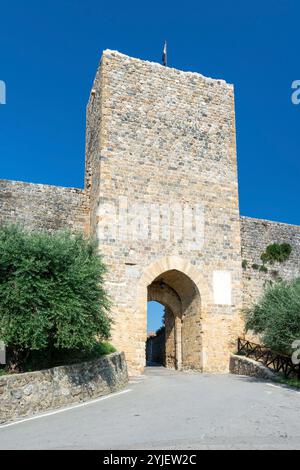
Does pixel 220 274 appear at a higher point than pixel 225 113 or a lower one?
lower

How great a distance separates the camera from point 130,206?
15.2m

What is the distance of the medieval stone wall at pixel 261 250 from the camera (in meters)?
18.2

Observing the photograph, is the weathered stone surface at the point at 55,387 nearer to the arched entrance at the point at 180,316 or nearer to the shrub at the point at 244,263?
the arched entrance at the point at 180,316

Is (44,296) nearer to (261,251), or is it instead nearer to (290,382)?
(290,382)

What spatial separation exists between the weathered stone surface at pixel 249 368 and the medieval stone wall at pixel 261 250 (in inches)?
119

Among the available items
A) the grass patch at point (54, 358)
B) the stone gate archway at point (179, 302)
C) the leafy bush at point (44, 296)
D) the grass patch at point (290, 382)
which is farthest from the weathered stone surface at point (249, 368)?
the leafy bush at point (44, 296)

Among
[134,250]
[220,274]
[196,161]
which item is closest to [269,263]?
[220,274]

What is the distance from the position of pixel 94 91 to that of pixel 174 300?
306 inches

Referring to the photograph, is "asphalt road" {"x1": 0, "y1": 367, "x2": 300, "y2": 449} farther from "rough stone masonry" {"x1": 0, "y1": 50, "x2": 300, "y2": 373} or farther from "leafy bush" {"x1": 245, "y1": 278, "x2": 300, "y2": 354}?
"rough stone masonry" {"x1": 0, "y1": 50, "x2": 300, "y2": 373}

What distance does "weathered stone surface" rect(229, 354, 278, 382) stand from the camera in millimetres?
12961

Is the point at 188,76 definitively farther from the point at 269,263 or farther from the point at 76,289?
the point at 76,289

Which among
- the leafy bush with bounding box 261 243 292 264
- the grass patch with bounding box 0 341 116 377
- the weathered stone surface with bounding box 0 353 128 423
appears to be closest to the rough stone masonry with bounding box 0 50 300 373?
the leafy bush with bounding box 261 243 292 264

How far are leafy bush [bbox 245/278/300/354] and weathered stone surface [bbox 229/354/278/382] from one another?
0.88 m

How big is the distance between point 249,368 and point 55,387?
22.4ft
